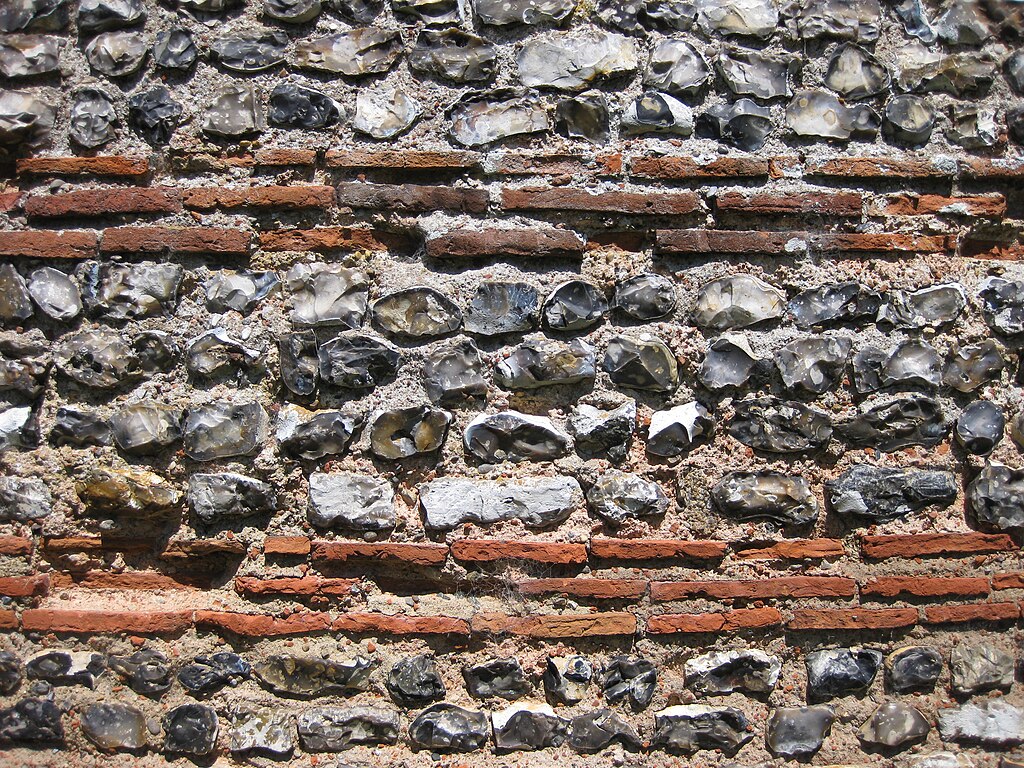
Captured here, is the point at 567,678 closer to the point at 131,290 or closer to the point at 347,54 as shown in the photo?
the point at 131,290

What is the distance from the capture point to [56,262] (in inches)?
81.5

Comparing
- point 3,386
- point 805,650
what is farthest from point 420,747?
point 3,386

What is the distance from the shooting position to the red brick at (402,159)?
2.06 m

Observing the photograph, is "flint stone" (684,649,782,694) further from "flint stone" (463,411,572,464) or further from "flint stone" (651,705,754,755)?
"flint stone" (463,411,572,464)

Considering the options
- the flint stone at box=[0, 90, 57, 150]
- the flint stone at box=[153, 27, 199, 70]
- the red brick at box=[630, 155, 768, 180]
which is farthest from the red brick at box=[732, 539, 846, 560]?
the flint stone at box=[0, 90, 57, 150]

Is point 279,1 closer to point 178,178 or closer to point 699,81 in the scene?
point 178,178

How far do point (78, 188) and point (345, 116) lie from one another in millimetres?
712

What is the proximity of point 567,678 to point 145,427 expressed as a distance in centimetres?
122

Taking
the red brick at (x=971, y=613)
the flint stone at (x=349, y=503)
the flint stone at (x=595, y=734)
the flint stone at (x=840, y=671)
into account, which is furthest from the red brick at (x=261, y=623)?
the red brick at (x=971, y=613)

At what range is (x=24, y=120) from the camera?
6.82 feet

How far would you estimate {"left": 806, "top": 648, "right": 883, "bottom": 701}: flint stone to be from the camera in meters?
2.06

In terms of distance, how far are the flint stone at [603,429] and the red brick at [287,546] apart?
73 cm

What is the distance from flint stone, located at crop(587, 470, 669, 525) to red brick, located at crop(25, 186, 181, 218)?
1298 millimetres

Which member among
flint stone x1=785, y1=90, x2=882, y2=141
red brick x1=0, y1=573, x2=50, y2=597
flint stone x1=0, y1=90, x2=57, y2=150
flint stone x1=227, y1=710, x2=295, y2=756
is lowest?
flint stone x1=227, y1=710, x2=295, y2=756
